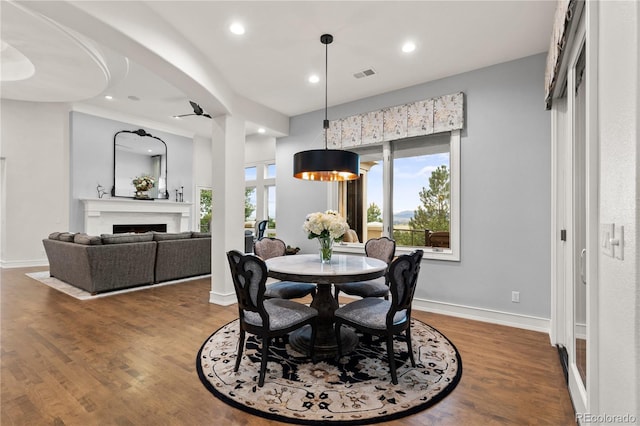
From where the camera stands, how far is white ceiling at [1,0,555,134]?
2740mm

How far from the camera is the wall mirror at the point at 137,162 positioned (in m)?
7.44

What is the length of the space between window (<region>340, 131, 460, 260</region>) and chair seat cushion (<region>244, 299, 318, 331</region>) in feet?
7.43

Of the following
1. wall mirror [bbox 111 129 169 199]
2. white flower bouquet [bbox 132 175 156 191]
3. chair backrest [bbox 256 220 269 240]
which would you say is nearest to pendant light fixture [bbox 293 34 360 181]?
chair backrest [bbox 256 220 269 240]

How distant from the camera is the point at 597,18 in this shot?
4.24 ft

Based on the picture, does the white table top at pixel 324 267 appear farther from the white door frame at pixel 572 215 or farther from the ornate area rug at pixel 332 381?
the white door frame at pixel 572 215

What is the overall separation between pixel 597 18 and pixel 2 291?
718cm

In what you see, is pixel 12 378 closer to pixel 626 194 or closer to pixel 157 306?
pixel 157 306

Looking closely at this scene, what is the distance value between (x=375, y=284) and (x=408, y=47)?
8.56 feet

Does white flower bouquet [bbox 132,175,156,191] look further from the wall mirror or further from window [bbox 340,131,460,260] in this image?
window [bbox 340,131,460,260]

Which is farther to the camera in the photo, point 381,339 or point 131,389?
point 381,339

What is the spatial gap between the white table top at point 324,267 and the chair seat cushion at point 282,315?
0.98 feet

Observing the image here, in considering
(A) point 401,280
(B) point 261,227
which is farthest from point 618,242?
(B) point 261,227

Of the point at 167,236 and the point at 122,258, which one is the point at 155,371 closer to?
the point at 122,258

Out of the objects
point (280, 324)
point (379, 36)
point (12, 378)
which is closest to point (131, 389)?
point (12, 378)
